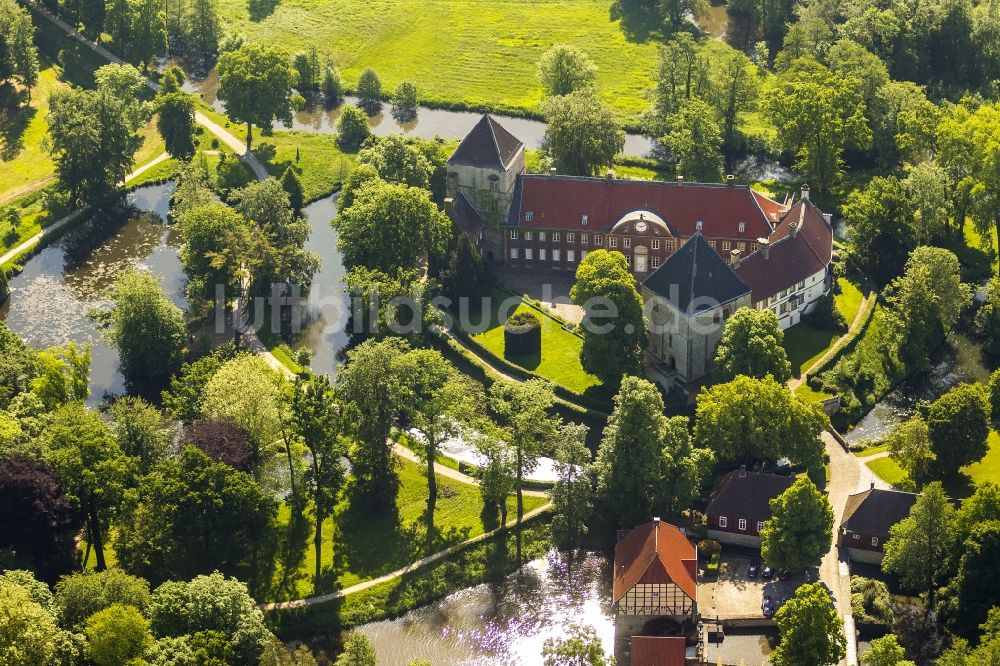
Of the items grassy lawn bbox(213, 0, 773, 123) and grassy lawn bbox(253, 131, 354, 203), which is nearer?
grassy lawn bbox(253, 131, 354, 203)

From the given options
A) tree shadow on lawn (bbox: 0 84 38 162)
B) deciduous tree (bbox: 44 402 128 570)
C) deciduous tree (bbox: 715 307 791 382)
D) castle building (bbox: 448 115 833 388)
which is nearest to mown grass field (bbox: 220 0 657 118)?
tree shadow on lawn (bbox: 0 84 38 162)

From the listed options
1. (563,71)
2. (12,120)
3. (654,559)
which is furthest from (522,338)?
(12,120)

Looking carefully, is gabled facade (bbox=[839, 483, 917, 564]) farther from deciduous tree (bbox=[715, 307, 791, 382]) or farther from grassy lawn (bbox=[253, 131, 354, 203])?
grassy lawn (bbox=[253, 131, 354, 203])

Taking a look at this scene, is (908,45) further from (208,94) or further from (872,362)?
(208,94)

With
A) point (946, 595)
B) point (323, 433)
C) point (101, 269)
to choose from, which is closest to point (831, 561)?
point (946, 595)

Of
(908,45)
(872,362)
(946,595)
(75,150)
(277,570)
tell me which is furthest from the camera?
(908,45)

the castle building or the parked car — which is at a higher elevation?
the castle building
